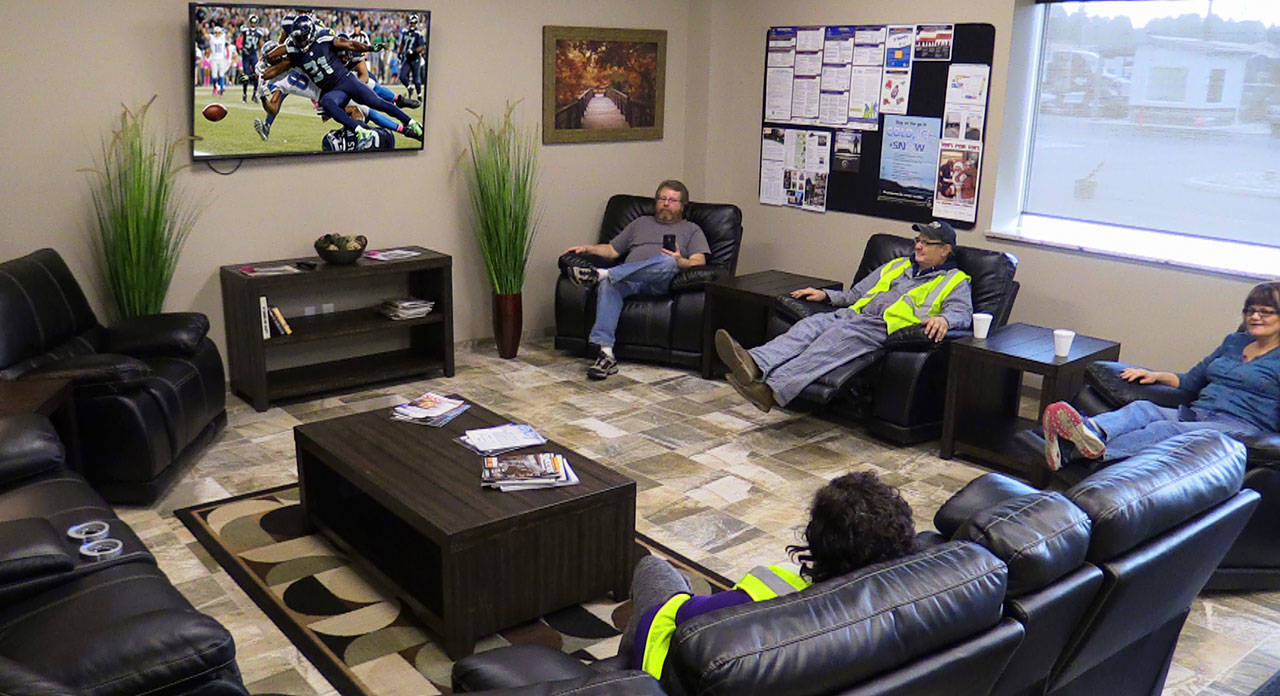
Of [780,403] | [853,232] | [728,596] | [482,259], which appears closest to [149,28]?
[482,259]

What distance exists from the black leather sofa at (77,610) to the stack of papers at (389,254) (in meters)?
2.61

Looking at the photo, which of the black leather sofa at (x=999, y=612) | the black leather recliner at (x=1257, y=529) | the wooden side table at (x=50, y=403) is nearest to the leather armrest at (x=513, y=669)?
the black leather sofa at (x=999, y=612)

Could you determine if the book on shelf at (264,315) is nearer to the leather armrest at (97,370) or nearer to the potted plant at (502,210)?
the leather armrest at (97,370)

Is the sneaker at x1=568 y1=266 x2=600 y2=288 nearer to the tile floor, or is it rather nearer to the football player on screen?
the tile floor

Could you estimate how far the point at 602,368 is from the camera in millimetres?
6199

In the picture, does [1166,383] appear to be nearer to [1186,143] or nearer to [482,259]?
[1186,143]

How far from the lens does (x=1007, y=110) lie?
583 cm

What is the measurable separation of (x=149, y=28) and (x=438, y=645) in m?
3.57

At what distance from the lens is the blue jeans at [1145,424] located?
13.0ft

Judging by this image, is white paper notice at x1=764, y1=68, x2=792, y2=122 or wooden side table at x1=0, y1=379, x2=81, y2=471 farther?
white paper notice at x1=764, y1=68, x2=792, y2=122

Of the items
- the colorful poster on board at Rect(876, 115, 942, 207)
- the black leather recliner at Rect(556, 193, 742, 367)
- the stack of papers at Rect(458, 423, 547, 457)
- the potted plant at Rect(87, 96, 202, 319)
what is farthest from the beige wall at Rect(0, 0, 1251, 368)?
the stack of papers at Rect(458, 423, 547, 457)

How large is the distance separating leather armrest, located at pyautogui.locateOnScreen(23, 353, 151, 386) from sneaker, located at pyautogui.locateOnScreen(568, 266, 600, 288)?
2606 mm

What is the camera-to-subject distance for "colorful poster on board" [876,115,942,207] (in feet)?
20.4

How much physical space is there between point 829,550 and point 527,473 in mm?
1517
